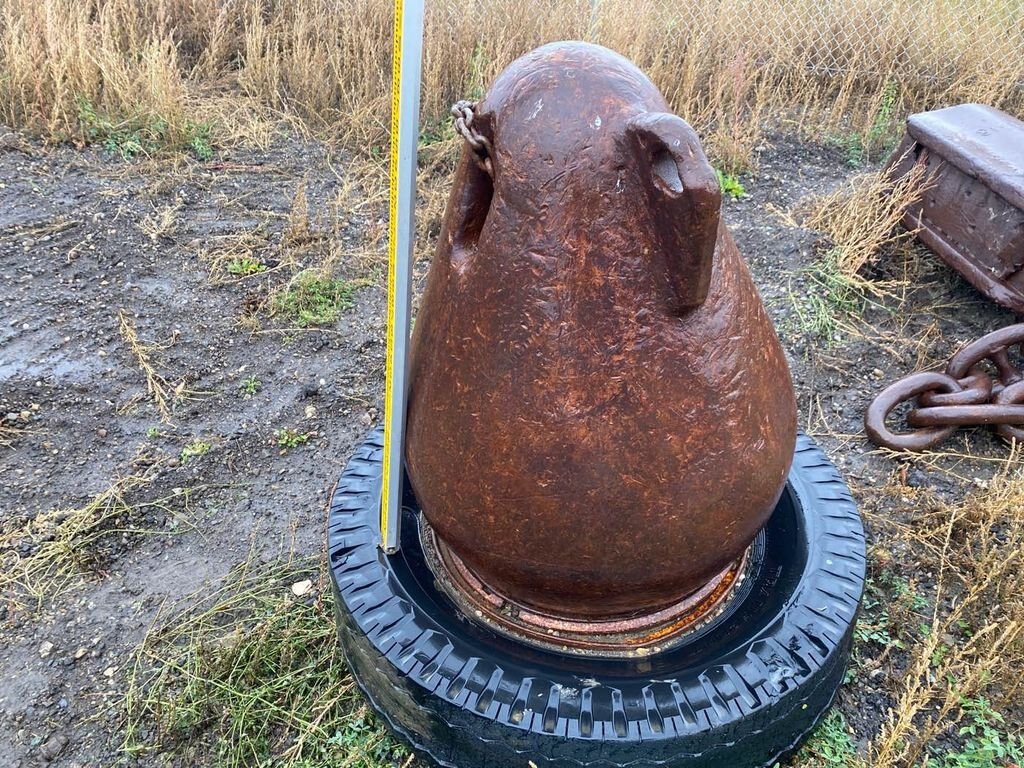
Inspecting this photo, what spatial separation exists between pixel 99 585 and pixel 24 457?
83 centimetres

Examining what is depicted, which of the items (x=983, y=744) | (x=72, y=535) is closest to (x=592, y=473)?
(x=983, y=744)

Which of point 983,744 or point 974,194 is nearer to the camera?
point 983,744

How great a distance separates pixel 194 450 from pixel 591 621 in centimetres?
203

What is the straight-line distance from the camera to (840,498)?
2359 millimetres

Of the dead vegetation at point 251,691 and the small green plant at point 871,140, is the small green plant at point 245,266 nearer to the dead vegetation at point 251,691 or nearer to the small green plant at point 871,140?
the dead vegetation at point 251,691

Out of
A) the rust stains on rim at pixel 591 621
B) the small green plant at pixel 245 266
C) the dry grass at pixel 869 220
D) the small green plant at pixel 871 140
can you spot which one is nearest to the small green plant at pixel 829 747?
the rust stains on rim at pixel 591 621

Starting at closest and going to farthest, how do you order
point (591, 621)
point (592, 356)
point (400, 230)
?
point (592, 356)
point (400, 230)
point (591, 621)

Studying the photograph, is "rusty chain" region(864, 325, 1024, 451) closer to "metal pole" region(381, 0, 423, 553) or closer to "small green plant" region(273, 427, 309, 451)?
"metal pole" region(381, 0, 423, 553)

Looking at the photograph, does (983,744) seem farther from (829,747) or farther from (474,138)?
(474,138)

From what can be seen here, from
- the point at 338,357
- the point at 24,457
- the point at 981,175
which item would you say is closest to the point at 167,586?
the point at 24,457

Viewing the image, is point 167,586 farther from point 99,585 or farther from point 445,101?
point 445,101

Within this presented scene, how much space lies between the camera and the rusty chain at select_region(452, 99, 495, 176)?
1.62 meters

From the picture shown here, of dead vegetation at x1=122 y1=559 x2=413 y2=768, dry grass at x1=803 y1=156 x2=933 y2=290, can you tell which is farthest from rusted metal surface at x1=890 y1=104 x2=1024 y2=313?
dead vegetation at x1=122 y1=559 x2=413 y2=768

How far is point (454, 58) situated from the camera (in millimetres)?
6199
